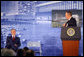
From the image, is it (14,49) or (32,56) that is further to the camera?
(14,49)

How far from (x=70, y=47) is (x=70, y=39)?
0.92 ft

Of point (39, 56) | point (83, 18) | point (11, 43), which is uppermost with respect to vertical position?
point (83, 18)

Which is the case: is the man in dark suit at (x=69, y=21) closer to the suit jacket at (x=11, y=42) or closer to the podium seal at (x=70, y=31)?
the podium seal at (x=70, y=31)

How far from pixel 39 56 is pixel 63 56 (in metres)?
0.87

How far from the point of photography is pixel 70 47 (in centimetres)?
674

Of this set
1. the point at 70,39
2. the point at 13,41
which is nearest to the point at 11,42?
the point at 13,41

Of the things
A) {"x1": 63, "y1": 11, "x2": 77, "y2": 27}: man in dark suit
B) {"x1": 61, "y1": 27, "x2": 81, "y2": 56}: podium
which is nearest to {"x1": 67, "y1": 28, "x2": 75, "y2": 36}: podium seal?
{"x1": 61, "y1": 27, "x2": 81, "y2": 56}: podium

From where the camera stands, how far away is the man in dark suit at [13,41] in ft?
22.6

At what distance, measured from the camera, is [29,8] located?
7.12 metres

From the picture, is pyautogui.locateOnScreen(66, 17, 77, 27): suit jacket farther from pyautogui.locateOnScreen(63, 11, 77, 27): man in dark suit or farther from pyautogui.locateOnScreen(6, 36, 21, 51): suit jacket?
pyautogui.locateOnScreen(6, 36, 21, 51): suit jacket

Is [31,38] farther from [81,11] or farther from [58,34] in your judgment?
[81,11]

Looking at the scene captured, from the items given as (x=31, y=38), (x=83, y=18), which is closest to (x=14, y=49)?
(x=31, y=38)

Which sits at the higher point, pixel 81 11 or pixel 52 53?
pixel 81 11

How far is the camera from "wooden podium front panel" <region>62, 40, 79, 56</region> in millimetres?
6734
